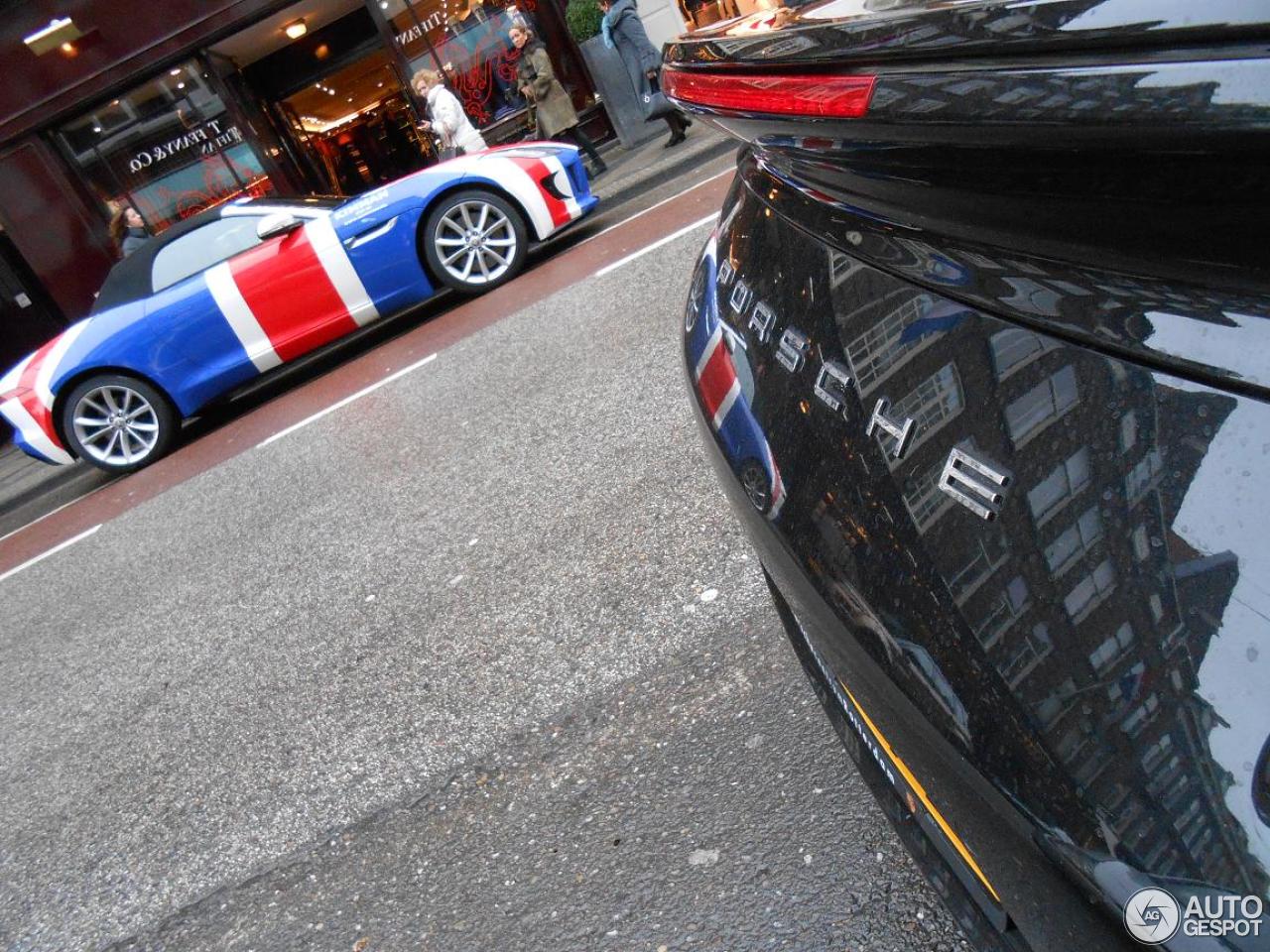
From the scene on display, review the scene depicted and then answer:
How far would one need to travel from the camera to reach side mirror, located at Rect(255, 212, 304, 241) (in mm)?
8031

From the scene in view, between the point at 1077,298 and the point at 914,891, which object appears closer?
the point at 1077,298

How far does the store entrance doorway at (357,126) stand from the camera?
50.3ft

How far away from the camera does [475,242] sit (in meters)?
8.62

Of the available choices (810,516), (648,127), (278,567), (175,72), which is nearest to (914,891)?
(810,516)

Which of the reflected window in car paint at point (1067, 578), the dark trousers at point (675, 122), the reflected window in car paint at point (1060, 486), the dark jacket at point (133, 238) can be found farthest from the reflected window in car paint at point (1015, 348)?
the dark jacket at point (133, 238)

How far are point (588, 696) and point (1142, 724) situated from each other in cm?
228

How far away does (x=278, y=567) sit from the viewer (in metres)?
4.98

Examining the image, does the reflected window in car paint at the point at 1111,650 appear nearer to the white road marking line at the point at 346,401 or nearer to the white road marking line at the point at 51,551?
the white road marking line at the point at 346,401

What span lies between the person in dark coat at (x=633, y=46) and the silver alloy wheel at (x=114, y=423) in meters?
6.40

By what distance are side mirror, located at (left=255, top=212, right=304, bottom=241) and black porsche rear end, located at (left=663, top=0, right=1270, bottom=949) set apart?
723 centimetres

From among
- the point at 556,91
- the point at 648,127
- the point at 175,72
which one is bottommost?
the point at 648,127

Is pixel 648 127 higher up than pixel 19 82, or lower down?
lower down

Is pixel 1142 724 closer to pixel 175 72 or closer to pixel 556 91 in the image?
pixel 556 91

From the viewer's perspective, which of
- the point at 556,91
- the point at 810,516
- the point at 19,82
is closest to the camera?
the point at 810,516
